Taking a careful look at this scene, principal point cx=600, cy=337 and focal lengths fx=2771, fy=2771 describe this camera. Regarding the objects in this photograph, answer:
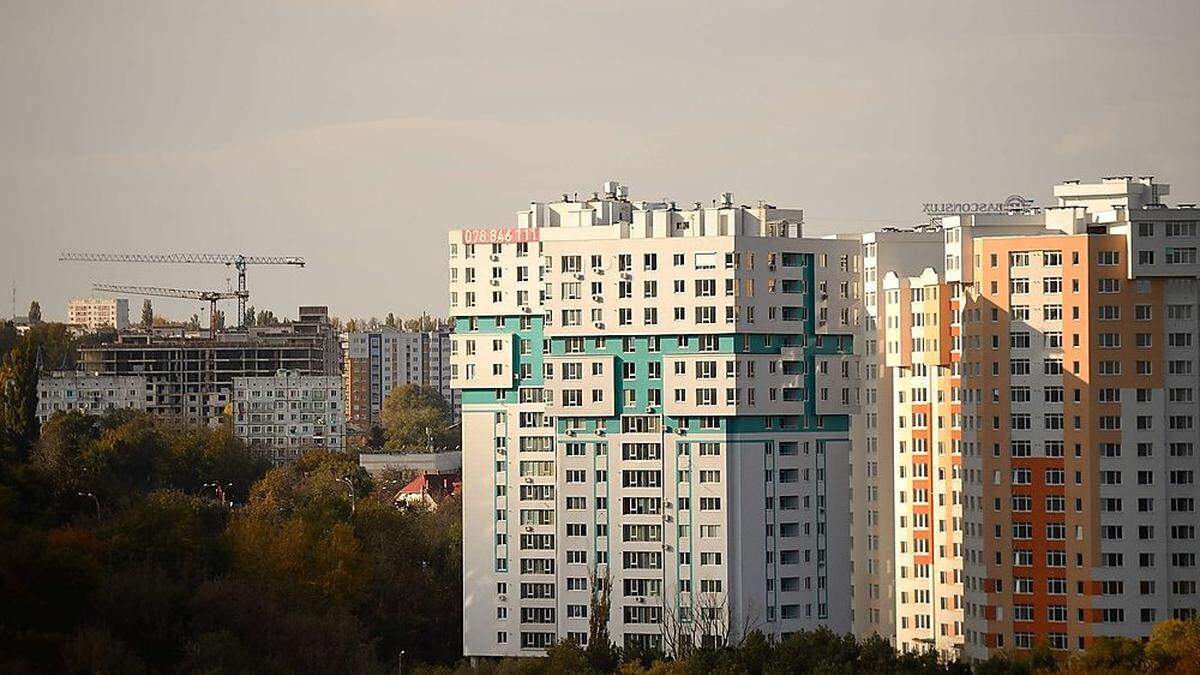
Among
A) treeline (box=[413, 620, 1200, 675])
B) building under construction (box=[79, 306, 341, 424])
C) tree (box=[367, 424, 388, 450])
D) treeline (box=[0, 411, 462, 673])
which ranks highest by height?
building under construction (box=[79, 306, 341, 424])

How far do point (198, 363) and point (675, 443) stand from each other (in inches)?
3117

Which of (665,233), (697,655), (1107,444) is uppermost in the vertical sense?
(665,233)

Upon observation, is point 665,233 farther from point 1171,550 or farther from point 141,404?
point 141,404

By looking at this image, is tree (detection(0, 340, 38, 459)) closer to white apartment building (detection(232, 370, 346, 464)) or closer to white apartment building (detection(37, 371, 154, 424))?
white apartment building (detection(37, 371, 154, 424))

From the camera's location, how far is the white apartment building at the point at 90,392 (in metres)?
144

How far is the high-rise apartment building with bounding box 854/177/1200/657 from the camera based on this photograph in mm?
69938

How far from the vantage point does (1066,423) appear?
70.9 metres

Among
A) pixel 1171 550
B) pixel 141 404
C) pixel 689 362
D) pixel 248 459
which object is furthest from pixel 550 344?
pixel 141 404

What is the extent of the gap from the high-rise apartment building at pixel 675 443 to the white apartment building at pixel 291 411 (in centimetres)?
6554

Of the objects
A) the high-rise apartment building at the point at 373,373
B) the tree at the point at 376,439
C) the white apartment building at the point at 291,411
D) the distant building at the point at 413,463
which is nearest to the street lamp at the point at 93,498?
the distant building at the point at 413,463

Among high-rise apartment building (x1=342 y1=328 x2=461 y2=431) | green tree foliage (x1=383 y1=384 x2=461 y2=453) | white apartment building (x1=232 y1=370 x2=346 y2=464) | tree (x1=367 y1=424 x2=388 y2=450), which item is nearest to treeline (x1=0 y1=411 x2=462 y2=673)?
white apartment building (x1=232 y1=370 x2=346 y2=464)

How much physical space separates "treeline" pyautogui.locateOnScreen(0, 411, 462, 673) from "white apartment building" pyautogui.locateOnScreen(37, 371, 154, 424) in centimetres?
3223

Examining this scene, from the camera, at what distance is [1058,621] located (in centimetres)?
7025

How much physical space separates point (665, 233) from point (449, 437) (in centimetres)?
8348
